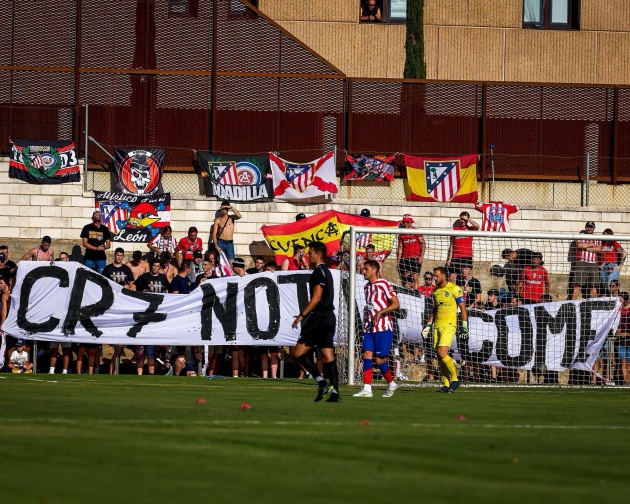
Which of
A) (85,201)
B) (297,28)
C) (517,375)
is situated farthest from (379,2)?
(517,375)

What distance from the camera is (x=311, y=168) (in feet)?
88.0

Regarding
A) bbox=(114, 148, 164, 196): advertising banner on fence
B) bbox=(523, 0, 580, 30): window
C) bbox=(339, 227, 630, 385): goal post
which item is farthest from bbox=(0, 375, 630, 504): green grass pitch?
bbox=(523, 0, 580, 30): window

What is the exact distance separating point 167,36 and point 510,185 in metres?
9.45

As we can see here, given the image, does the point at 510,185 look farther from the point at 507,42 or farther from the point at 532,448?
the point at 532,448

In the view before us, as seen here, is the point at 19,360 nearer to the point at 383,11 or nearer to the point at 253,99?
the point at 253,99

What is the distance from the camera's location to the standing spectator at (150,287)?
71.1ft

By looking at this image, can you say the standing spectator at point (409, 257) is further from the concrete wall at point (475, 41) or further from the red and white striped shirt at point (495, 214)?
the concrete wall at point (475, 41)

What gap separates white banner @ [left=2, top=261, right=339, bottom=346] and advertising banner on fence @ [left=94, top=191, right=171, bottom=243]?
359cm

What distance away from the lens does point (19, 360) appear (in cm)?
2109

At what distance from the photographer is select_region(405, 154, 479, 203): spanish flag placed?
89.6 ft

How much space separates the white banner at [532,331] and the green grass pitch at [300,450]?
6.34 m

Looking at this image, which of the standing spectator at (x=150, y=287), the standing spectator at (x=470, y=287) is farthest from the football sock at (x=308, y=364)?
the standing spectator at (x=150, y=287)

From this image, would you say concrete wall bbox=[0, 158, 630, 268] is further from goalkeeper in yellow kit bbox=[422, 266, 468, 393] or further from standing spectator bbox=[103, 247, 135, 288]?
goalkeeper in yellow kit bbox=[422, 266, 468, 393]

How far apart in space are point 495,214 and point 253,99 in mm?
6874
